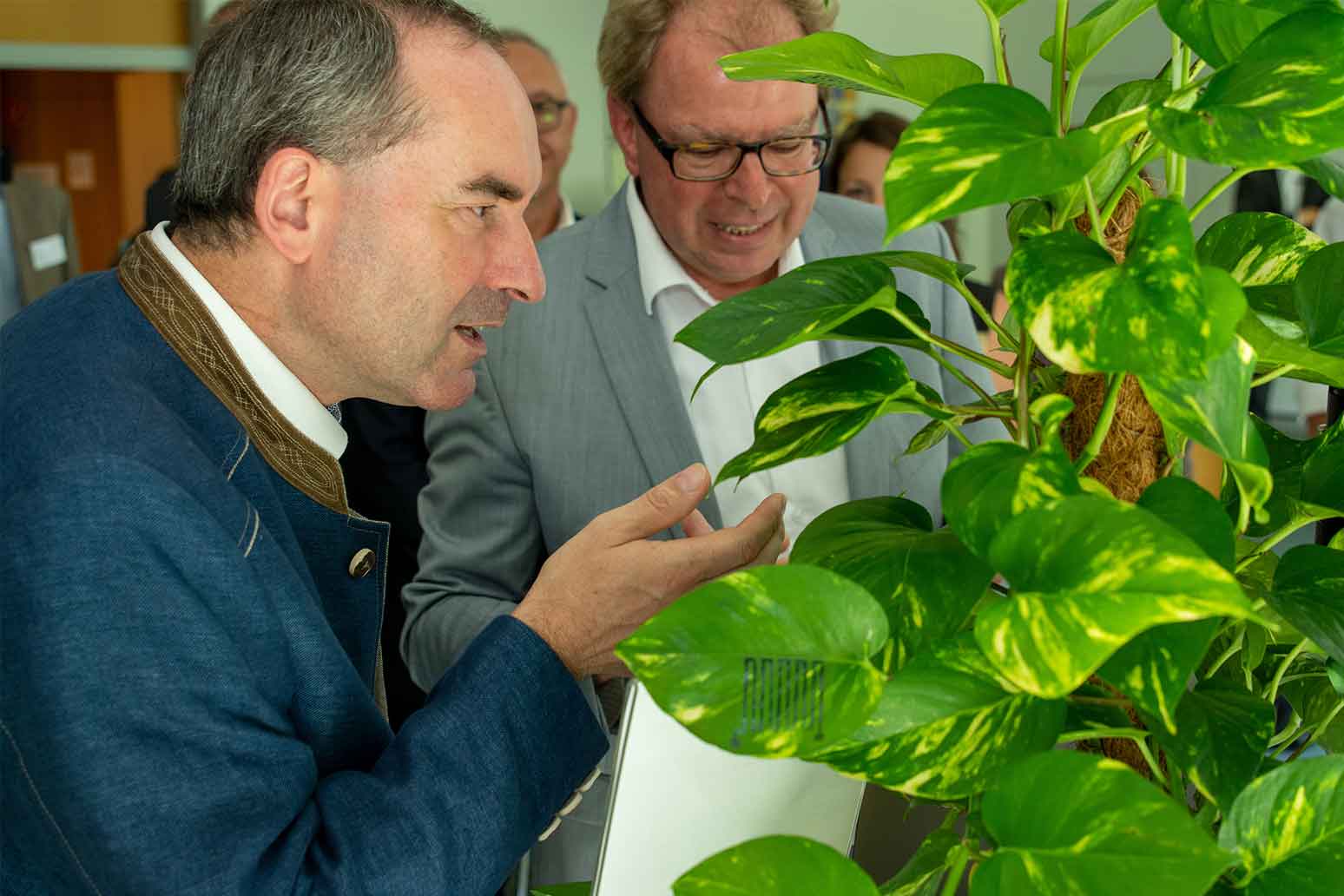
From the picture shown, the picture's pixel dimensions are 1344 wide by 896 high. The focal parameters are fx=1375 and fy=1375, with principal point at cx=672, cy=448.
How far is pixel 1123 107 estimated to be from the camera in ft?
3.07

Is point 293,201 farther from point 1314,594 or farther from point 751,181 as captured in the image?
point 1314,594

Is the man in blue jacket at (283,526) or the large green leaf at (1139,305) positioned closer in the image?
the large green leaf at (1139,305)

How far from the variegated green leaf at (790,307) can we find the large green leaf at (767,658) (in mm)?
190

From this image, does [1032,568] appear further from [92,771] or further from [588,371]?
[588,371]

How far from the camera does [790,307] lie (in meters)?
0.90

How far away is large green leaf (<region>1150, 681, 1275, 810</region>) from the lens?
0.78 metres

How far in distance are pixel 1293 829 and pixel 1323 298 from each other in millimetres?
347

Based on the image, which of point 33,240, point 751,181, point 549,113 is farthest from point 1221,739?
point 33,240

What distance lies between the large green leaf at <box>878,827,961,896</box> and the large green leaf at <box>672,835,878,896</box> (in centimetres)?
15

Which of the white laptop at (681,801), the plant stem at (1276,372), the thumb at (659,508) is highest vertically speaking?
the plant stem at (1276,372)

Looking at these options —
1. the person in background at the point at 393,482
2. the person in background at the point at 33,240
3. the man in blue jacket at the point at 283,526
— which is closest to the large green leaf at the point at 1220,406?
the man in blue jacket at the point at 283,526

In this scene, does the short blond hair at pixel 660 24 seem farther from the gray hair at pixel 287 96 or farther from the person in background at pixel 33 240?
the person in background at pixel 33 240

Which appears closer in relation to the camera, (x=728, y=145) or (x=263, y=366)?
(x=263, y=366)

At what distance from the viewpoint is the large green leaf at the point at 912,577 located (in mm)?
781
